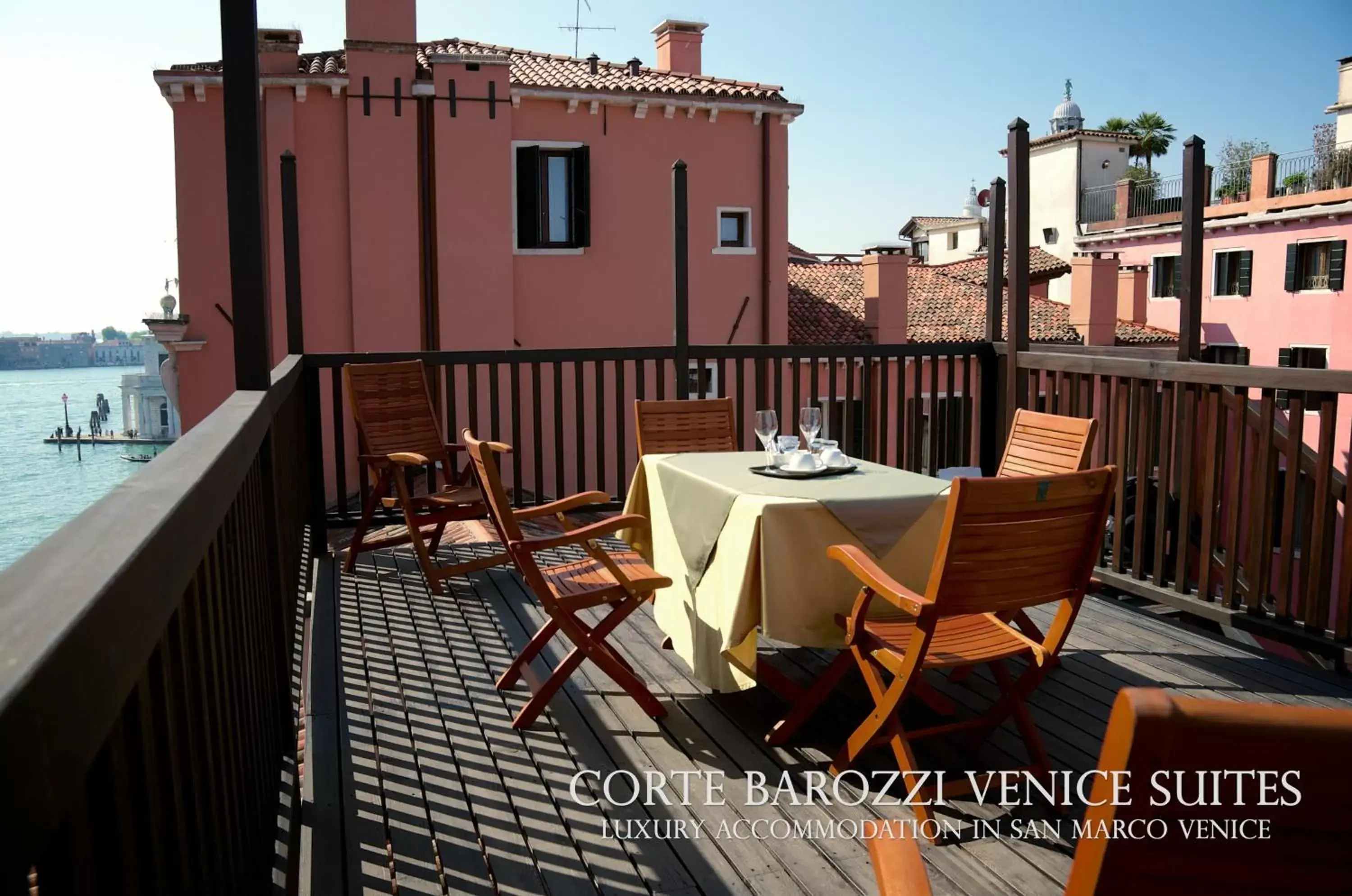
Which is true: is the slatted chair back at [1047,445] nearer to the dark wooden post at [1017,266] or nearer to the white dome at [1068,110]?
the dark wooden post at [1017,266]

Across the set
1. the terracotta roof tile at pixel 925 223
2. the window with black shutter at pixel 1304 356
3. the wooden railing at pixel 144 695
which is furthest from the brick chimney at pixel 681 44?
the terracotta roof tile at pixel 925 223

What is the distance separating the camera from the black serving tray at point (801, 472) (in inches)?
139

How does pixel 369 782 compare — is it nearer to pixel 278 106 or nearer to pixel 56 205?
pixel 278 106

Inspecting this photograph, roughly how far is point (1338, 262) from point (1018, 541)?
79.9ft

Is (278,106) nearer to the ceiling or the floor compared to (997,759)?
nearer to the ceiling

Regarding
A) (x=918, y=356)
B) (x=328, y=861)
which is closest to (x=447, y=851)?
(x=328, y=861)

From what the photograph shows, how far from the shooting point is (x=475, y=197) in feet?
48.5

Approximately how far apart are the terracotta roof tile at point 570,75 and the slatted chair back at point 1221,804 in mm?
14968

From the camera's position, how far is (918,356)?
634 centimetres

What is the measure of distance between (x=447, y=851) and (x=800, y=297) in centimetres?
1793

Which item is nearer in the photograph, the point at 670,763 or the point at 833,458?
the point at 670,763

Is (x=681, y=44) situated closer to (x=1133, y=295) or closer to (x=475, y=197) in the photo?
(x=475, y=197)

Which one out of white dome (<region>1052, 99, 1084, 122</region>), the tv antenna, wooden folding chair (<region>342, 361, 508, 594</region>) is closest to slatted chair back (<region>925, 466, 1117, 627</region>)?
wooden folding chair (<region>342, 361, 508, 594</region>)

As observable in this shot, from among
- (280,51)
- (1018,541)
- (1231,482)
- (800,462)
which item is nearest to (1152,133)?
(280,51)
